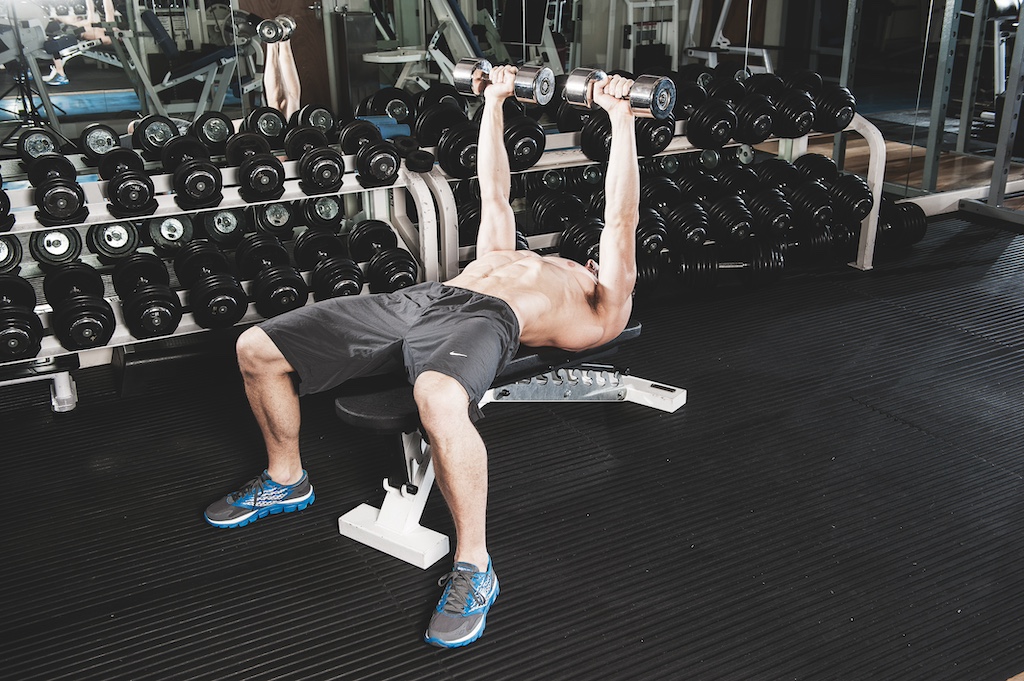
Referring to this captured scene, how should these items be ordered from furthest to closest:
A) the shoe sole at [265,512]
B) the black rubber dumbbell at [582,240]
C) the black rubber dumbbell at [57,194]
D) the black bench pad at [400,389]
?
1. the black rubber dumbbell at [582,240]
2. the black rubber dumbbell at [57,194]
3. the shoe sole at [265,512]
4. the black bench pad at [400,389]

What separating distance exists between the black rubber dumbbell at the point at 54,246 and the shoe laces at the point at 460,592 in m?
2.29

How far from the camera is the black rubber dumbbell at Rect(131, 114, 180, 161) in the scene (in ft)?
12.0

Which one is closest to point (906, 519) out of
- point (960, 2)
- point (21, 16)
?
point (960, 2)

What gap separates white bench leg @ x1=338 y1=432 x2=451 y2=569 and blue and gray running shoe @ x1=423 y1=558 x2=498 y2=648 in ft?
0.58

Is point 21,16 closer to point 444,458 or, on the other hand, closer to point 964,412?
point 444,458

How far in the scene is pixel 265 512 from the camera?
240 cm

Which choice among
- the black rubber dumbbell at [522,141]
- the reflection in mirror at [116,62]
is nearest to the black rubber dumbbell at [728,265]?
the black rubber dumbbell at [522,141]

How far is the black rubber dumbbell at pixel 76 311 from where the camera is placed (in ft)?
9.43

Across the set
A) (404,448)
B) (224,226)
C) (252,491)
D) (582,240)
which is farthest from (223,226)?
(404,448)

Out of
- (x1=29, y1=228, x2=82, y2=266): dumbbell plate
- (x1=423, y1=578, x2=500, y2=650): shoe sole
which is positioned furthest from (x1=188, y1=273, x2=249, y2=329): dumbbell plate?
(x1=423, y1=578, x2=500, y2=650): shoe sole

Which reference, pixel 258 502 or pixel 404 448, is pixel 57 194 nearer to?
pixel 258 502

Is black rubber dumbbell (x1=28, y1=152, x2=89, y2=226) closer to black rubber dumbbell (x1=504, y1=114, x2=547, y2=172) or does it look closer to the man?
the man

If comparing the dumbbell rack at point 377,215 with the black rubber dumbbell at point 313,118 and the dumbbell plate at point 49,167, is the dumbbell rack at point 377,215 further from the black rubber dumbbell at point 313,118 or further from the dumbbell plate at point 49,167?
the black rubber dumbbell at point 313,118

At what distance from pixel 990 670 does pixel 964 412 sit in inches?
50.7
